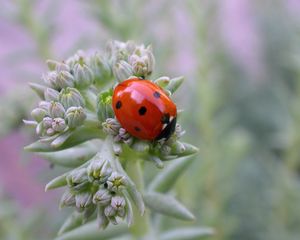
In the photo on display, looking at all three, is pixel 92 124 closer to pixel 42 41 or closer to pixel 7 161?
pixel 42 41

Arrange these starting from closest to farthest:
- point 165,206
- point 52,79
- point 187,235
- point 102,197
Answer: point 102,197 < point 52,79 < point 165,206 < point 187,235

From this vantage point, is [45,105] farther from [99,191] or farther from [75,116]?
[99,191]

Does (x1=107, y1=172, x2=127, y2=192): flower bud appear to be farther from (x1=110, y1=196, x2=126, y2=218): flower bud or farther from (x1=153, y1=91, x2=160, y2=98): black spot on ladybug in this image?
(x1=153, y1=91, x2=160, y2=98): black spot on ladybug

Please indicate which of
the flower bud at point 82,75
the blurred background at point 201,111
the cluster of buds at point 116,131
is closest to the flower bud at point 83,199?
the cluster of buds at point 116,131

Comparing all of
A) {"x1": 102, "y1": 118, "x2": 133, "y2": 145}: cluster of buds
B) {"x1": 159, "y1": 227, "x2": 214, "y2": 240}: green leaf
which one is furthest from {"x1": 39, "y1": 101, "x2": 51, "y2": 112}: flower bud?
{"x1": 159, "y1": 227, "x2": 214, "y2": 240}: green leaf

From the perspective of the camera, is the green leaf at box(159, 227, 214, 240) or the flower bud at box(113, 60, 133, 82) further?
the green leaf at box(159, 227, 214, 240)

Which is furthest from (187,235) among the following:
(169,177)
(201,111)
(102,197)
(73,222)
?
(201,111)
